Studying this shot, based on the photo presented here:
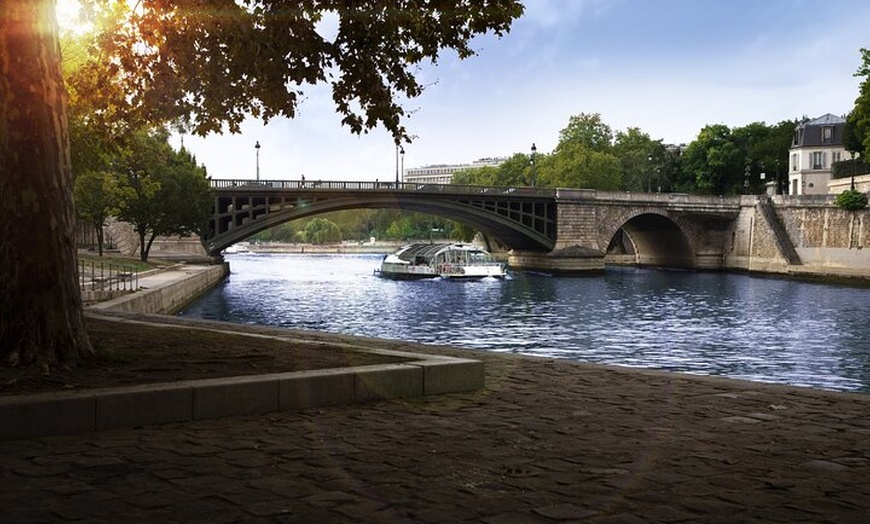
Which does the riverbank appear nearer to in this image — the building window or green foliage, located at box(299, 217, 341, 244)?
the building window

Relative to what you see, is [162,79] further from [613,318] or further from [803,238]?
[803,238]

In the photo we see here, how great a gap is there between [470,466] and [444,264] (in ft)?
206

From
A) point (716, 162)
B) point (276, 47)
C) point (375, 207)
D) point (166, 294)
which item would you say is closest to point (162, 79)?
point (276, 47)

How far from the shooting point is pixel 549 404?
938 cm

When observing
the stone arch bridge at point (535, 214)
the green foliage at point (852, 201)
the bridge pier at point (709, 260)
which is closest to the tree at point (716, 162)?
the stone arch bridge at point (535, 214)

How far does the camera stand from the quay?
17.9 ft

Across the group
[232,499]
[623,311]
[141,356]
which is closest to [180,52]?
[141,356]

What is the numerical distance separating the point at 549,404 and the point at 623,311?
109 feet

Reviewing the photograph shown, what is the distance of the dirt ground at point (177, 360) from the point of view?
28.5ft

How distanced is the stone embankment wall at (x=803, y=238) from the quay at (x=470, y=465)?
61300 millimetres

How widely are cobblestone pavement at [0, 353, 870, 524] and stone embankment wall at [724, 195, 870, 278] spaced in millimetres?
61191

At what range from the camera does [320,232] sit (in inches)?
6491

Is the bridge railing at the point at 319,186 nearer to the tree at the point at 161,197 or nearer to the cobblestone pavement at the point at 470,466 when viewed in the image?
the tree at the point at 161,197

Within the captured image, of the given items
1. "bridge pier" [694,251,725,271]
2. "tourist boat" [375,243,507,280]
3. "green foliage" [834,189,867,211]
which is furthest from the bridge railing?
"green foliage" [834,189,867,211]
